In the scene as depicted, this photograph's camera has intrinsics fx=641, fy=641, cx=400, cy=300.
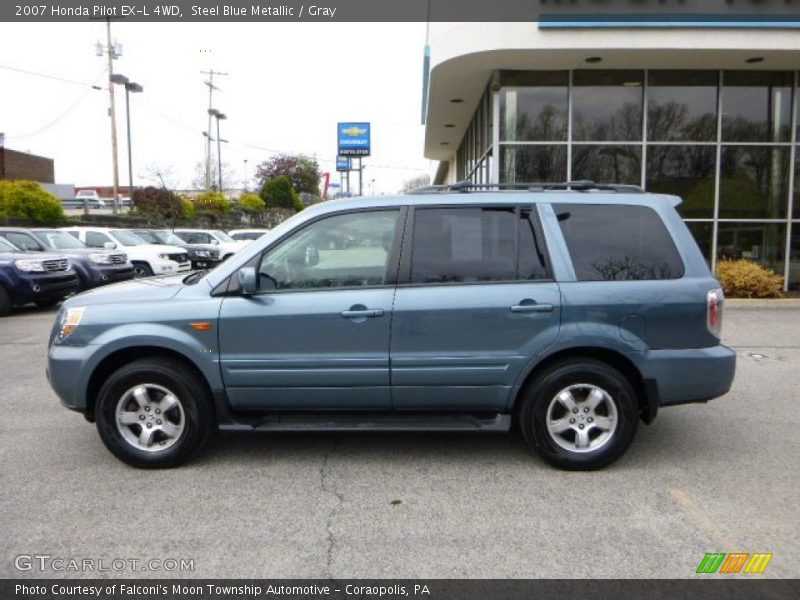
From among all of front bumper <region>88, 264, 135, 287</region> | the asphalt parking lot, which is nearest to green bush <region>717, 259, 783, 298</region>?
the asphalt parking lot

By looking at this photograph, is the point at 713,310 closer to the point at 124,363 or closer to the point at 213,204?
the point at 124,363

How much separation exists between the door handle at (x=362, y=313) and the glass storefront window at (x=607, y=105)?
35.4 ft

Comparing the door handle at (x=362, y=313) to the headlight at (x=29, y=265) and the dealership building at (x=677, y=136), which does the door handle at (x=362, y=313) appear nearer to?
the dealership building at (x=677, y=136)

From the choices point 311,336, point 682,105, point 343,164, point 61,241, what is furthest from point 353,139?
point 311,336

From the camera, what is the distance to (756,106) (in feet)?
44.8

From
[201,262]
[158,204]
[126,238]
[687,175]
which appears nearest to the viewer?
[687,175]

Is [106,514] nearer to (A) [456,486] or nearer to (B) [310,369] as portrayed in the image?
(B) [310,369]

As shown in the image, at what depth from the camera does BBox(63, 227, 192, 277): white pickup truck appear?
16344 mm

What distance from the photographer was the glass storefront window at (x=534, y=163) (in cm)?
1366

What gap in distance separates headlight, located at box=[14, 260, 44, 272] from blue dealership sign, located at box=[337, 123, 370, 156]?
30.1 m

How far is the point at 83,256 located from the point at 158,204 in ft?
87.8

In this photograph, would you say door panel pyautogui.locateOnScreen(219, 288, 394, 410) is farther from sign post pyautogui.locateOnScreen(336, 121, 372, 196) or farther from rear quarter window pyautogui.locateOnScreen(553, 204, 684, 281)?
sign post pyautogui.locateOnScreen(336, 121, 372, 196)
